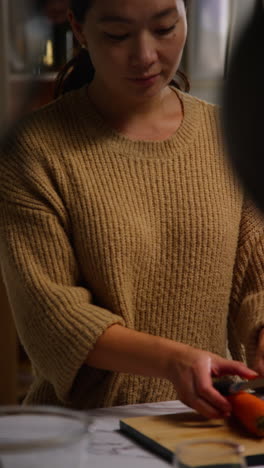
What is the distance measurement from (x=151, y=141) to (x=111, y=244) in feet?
0.57

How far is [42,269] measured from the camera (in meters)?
1.16

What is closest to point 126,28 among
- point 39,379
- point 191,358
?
point 191,358

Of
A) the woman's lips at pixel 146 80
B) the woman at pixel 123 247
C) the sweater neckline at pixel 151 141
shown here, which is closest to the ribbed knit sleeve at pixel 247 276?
the woman at pixel 123 247

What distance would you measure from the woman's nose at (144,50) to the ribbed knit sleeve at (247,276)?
858 millimetres

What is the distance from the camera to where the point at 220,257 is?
127 centimetres

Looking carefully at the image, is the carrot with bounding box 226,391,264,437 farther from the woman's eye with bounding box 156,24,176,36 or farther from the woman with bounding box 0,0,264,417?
the woman's eye with bounding box 156,24,176,36

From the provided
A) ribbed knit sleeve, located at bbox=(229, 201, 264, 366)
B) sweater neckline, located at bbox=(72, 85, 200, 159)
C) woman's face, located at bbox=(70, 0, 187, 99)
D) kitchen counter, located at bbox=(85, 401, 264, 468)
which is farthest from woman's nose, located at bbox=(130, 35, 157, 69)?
ribbed knit sleeve, located at bbox=(229, 201, 264, 366)

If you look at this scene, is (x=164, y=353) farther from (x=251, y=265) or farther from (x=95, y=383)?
(x=251, y=265)

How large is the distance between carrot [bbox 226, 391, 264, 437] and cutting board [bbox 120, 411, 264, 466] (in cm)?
1

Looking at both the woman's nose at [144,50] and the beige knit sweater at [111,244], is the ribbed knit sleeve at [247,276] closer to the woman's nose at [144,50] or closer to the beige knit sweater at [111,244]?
the beige knit sweater at [111,244]

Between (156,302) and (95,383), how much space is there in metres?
0.16

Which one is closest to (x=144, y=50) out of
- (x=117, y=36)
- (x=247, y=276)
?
(x=117, y=36)

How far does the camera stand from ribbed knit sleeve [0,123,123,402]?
1.12 metres

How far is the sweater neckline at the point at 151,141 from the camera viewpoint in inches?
47.3
